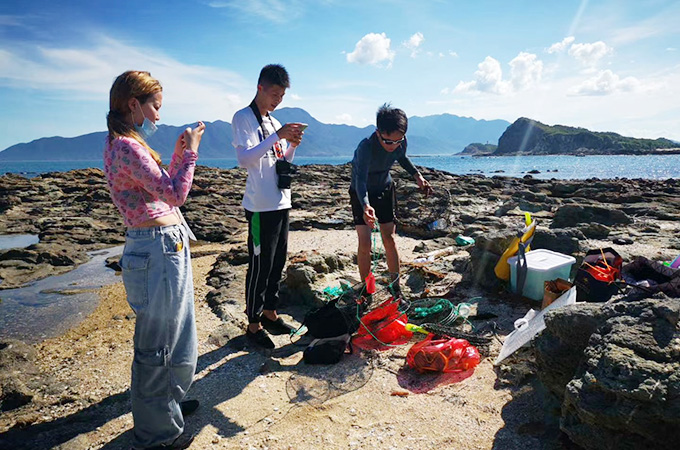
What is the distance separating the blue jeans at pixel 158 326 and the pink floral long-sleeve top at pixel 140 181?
12 centimetres

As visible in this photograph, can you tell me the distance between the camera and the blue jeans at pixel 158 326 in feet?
7.65

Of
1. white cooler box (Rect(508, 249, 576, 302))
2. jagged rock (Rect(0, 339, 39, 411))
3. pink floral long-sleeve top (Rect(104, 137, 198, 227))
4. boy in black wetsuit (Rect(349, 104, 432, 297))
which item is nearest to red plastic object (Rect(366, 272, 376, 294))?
boy in black wetsuit (Rect(349, 104, 432, 297))

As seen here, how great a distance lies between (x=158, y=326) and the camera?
238cm

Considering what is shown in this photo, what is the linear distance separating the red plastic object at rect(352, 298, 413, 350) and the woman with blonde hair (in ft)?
6.32

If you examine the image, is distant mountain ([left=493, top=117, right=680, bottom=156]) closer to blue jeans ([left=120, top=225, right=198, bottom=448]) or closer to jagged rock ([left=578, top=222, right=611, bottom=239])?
jagged rock ([left=578, top=222, right=611, bottom=239])

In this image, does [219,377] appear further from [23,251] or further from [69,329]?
[23,251]

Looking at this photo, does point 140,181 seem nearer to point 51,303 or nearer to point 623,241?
point 51,303

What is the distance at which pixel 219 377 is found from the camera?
3527 mm

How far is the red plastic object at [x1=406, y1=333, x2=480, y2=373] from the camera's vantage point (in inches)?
134

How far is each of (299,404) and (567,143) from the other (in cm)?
13876

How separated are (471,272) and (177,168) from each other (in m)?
4.32

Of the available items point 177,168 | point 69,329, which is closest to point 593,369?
point 177,168

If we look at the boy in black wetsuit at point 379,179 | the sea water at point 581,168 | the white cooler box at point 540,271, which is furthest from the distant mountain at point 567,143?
the boy in black wetsuit at point 379,179

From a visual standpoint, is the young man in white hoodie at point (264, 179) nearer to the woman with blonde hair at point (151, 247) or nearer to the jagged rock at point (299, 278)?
the woman with blonde hair at point (151, 247)
